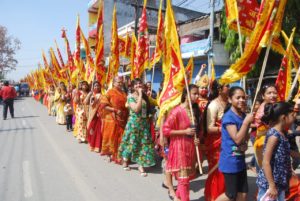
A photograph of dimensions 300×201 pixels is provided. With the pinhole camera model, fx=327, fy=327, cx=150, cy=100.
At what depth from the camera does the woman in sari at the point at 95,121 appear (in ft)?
24.7

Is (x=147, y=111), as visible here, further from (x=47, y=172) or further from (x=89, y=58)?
(x=89, y=58)

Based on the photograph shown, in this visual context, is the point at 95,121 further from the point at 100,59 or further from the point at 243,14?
the point at 243,14

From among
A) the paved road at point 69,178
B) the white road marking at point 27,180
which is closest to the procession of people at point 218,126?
the paved road at point 69,178

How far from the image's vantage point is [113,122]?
21.5 ft

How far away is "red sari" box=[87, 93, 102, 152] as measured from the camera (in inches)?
296

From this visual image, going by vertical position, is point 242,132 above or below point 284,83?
below

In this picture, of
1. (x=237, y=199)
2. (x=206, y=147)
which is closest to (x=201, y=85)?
(x=206, y=147)

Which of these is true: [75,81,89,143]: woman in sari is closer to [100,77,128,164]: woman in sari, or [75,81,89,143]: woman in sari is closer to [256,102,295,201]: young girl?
[100,77,128,164]: woman in sari

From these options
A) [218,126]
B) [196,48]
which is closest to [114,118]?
[218,126]

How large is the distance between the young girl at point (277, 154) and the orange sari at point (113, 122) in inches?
148

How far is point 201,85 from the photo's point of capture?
5.41m

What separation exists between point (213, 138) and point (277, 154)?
4.31ft

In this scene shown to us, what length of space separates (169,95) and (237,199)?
159 cm

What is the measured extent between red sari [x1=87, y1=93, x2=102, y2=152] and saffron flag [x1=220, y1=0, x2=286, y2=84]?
4.65 m
